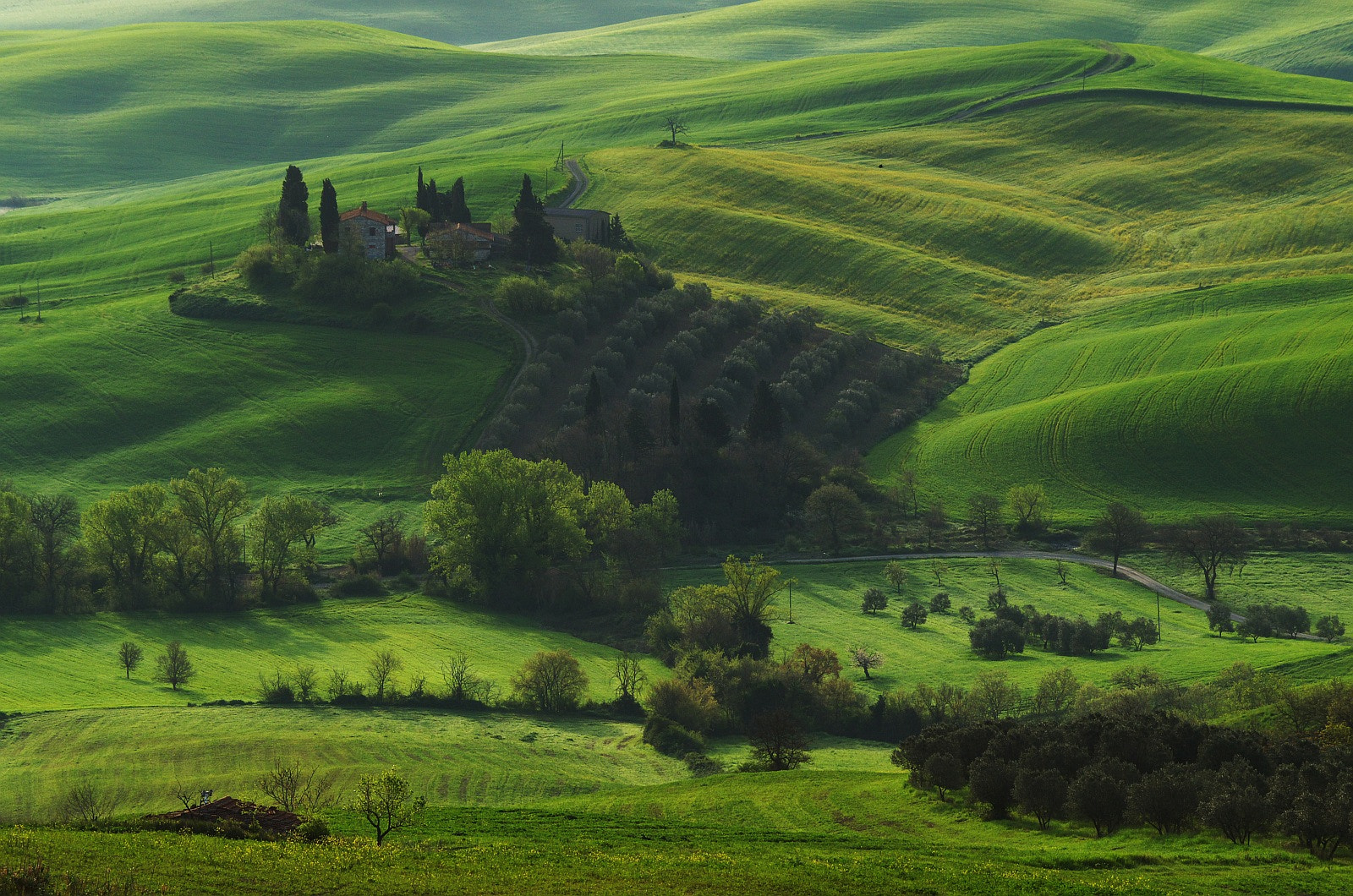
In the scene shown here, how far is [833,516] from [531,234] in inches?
2432

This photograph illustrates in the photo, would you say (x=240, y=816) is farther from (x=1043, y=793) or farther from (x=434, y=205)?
(x=434, y=205)

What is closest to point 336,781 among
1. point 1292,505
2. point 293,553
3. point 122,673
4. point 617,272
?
point 122,673

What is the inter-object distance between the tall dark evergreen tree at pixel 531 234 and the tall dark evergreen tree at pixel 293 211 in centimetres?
2444

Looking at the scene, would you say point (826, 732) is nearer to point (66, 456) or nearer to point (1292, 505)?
point (1292, 505)

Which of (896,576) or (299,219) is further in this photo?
(299,219)

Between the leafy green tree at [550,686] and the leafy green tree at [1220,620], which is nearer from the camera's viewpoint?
the leafy green tree at [550,686]

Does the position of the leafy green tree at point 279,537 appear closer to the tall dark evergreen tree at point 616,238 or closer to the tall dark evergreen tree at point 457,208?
the tall dark evergreen tree at point 457,208

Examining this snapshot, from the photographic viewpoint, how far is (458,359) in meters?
153

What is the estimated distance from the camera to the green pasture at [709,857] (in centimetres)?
4372

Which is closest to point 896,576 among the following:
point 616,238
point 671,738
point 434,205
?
point 671,738

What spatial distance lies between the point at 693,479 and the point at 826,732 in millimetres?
45426

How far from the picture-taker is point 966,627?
107 m

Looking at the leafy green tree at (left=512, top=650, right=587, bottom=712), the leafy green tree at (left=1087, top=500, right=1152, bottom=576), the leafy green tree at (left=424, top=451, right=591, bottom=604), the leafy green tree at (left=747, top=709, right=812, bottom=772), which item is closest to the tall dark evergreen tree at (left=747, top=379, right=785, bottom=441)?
the leafy green tree at (left=424, top=451, right=591, bottom=604)

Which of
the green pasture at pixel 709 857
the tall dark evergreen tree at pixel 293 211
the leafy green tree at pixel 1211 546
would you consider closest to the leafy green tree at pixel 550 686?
the green pasture at pixel 709 857
